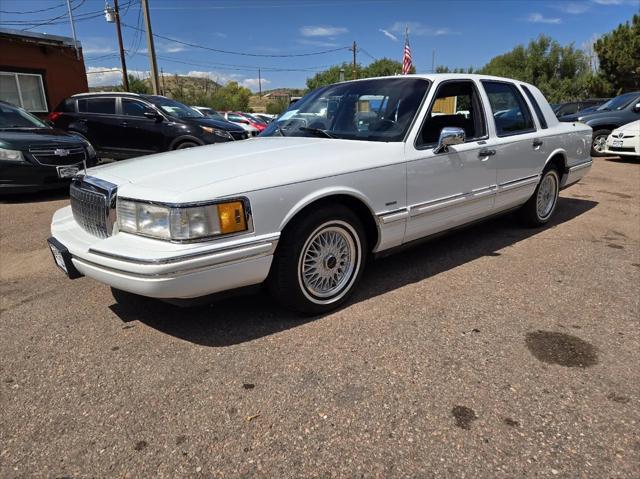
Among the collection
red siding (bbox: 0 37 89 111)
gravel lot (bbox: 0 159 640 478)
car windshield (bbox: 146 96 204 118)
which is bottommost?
gravel lot (bbox: 0 159 640 478)

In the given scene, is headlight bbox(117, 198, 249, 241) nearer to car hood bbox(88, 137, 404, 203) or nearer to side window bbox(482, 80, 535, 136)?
car hood bbox(88, 137, 404, 203)

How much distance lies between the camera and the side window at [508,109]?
4289 mm

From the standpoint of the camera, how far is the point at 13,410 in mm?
2256

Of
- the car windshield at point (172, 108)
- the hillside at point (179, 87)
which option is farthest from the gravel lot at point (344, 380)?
the hillside at point (179, 87)

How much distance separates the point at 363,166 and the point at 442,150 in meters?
0.83

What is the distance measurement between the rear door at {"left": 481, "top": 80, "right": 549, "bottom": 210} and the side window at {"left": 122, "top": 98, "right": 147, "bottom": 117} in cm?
727

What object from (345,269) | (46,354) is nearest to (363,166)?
(345,269)

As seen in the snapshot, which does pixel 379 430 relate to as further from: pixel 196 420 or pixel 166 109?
pixel 166 109

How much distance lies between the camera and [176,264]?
243 centimetres

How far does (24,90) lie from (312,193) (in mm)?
15790

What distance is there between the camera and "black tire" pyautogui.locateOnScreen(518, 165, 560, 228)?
4.99 meters

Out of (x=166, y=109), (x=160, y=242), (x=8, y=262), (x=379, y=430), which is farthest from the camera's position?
(x=166, y=109)

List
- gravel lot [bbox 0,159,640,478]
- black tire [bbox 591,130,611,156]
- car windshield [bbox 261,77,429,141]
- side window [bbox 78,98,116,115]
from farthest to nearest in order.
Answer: black tire [bbox 591,130,611,156] < side window [bbox 78,98,116,115] < car windshield [bbox 261,77,429,141] < gravel lot [bbox 0,159,640,478]

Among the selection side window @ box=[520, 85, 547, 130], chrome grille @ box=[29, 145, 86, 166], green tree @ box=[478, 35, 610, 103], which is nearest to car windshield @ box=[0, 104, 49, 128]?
chrome grille @ box=[29, 145, 86, 166]
